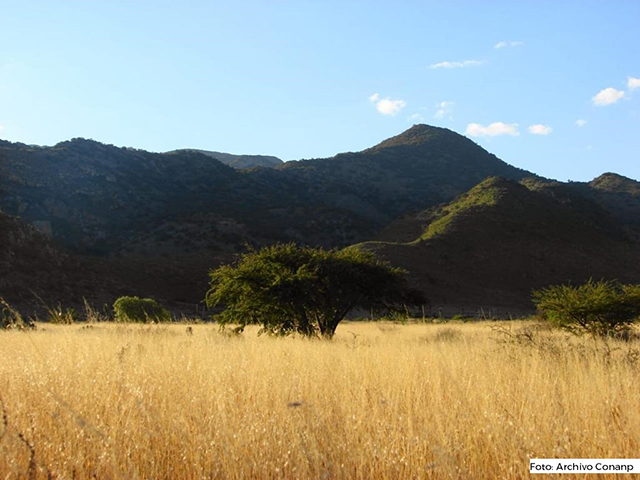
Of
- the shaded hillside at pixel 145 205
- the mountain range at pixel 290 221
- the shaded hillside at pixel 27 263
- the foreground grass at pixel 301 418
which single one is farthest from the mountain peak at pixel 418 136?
the foreground grass at pixel 301 418

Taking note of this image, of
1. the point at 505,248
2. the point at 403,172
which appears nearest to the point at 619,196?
the point at 403,172

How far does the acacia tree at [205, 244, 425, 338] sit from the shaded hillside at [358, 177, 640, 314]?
3730 centimetres

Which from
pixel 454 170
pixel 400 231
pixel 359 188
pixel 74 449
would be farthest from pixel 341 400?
pixel 454 170

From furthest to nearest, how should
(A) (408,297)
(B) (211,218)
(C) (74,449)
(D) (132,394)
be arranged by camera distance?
(B) (211,218) < (A) (408,297) < (D) (132,394) < (C) (74,449)

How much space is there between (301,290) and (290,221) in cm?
6993

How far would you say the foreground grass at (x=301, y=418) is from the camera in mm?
3455

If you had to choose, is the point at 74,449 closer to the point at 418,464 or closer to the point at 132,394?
the point at 132,394

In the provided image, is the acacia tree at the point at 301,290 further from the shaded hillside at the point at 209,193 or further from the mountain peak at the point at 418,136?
the mountain peak at the point at 418,136

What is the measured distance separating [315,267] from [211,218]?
67136 millimetres

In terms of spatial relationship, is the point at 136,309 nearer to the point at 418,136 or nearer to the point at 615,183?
the point at 615,183

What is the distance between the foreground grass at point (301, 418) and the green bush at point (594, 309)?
520 inches

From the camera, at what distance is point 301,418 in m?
4.19

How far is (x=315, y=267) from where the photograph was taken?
677 inches

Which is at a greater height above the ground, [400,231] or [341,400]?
[400,231]
